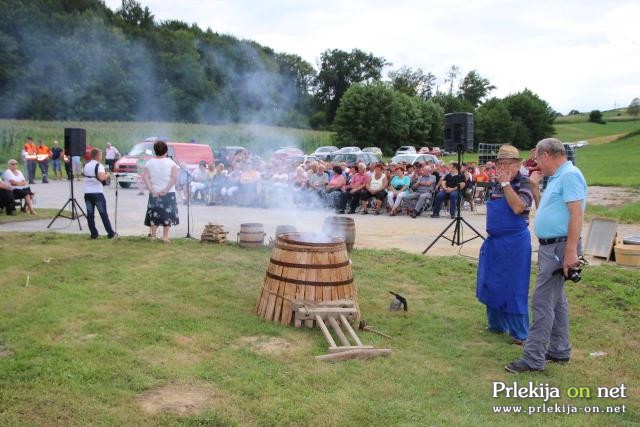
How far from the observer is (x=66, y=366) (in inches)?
169

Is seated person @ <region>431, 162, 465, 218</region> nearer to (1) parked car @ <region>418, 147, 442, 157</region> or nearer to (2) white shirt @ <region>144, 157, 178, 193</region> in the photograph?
(2) white shirt @ <region>144, 157, 178, 193</region>

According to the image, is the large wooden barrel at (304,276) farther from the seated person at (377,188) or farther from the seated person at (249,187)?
the seated person at (249,187)

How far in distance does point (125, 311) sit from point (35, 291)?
1347 millimetres

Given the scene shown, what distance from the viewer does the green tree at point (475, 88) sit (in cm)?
9362

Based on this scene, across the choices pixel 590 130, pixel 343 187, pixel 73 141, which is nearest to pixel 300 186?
pixel 343 187

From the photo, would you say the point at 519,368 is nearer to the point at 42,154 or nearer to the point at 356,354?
the point at 356,354

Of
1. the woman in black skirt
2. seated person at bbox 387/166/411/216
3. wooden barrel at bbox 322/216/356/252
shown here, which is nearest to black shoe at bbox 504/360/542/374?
wooden barrel at bbox 322/216/356/252

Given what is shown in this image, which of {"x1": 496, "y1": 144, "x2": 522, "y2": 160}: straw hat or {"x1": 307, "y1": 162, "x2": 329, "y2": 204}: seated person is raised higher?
{"x1": 496, "y1": 144, "x2": 522, "y2": 160}: straw hat

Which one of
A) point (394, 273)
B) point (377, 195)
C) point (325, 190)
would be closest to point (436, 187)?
point (377, 195)

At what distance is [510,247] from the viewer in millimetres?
5273

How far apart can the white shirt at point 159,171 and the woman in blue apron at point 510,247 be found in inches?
218

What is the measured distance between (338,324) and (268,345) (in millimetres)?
769

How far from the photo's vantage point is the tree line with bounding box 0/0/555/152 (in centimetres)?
1453

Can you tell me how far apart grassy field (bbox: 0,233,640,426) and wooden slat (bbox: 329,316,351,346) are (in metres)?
0.18
